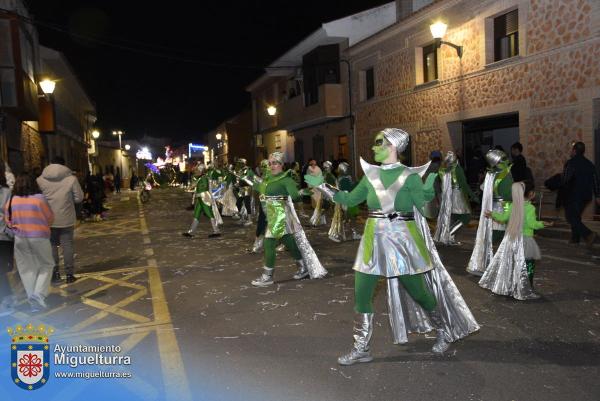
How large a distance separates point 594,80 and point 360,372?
438 inches

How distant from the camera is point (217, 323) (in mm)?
5758

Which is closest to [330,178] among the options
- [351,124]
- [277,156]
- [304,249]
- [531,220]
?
[304,249]

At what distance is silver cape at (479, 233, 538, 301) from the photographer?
627 cm

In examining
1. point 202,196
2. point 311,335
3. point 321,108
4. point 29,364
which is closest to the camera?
point 29,364

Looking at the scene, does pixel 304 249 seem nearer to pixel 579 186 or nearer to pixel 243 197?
pixel 579 186

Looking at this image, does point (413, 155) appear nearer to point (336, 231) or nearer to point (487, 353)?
point (336, 231)

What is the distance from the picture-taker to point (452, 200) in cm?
1026

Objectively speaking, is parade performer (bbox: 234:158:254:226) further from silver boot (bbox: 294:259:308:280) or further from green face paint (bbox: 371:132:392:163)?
green face paint (bbox: 371:132:392:163)

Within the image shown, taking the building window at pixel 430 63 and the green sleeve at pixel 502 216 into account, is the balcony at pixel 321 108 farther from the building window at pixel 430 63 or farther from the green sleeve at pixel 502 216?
the green sleeve at pixel 502 216

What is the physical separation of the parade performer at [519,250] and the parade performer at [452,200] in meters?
3.60

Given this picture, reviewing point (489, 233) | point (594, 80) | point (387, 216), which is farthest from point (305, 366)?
point (594, 80)

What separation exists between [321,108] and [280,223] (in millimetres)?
19959

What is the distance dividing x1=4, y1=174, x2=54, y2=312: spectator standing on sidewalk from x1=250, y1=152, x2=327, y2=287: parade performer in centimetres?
269

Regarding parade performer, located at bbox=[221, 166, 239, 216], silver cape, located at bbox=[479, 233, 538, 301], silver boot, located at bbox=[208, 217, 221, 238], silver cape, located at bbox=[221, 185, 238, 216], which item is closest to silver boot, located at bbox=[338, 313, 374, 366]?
silver cape, located at bbox=[479, 233, 538, 301]
